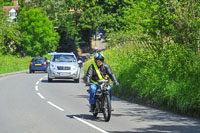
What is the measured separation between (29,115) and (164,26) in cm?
650

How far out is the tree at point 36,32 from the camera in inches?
2804

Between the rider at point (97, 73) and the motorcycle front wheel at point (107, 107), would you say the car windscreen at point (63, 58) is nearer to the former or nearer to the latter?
the rider at point (97, 73)

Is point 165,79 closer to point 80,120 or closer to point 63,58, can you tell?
point 80,120

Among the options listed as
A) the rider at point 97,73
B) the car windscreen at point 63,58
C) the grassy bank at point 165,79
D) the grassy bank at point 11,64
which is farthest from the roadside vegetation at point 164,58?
the grassy bank at point 11,64

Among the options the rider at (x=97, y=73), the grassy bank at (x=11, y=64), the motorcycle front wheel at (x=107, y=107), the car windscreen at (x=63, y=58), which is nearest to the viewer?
the motorcycle front wheel at (x=107, y=107)


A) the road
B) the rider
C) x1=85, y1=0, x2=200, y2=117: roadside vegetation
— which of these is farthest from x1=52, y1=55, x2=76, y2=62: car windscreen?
the rider

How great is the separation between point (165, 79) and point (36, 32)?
59273 millimetres

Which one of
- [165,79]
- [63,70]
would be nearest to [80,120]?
[165,79]

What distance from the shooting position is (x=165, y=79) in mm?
13789

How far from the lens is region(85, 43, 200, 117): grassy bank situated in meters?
11.9

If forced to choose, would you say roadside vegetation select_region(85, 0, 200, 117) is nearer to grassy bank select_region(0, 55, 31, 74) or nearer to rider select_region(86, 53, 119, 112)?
rider select_region(86, 53, 119, 112)

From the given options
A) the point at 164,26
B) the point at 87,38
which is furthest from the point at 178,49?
the point at 87,38

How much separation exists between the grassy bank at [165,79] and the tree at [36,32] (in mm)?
53706

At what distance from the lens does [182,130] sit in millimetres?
9250
